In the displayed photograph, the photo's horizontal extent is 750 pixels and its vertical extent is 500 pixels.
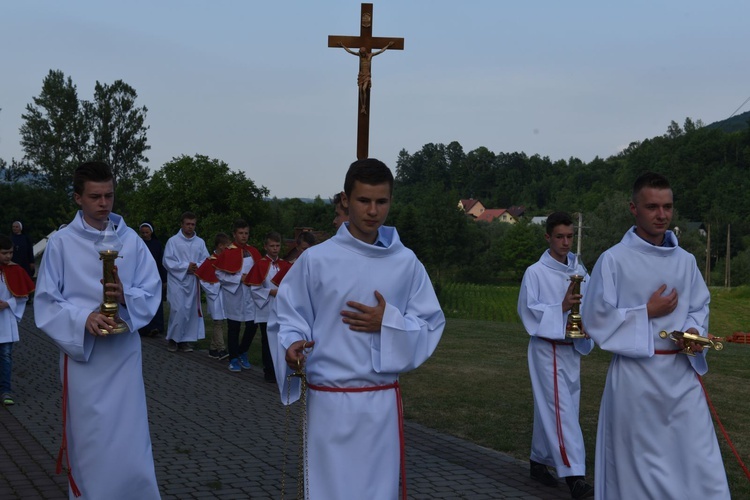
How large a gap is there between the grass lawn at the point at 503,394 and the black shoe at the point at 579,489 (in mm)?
783

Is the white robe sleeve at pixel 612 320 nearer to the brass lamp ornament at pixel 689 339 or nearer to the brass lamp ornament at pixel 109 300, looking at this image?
the brass lamp ornament at pixel 689 339

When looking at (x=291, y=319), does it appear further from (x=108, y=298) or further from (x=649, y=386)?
(x=649, y=386)

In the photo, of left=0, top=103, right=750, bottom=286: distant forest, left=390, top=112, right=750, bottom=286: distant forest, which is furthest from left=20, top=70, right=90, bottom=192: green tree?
left=390, top=112, right=750, bottom=286: distant forest

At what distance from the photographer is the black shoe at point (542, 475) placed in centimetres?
732

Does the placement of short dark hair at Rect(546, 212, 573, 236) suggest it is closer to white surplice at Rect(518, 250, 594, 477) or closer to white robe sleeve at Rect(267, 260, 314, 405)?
white surplice at Rect(518, 250, 594, 477)

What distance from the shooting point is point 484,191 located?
19800 cm

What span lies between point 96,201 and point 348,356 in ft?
7.30

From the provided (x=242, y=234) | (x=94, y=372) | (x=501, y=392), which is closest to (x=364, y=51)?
(x=242, y=234)

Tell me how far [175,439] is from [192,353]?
259 inches

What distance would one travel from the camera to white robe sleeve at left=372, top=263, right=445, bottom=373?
4.38 meters

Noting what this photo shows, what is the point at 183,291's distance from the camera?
15219 mm

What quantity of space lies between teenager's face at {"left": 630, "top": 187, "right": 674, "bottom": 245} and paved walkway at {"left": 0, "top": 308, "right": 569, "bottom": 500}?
246 cm

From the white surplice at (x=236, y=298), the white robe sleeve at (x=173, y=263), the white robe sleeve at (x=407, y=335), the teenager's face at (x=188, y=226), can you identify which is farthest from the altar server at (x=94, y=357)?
the white robe sleeve at (x=173, y=263)

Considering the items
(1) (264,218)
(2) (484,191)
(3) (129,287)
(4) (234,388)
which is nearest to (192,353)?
(4) (234,388)
